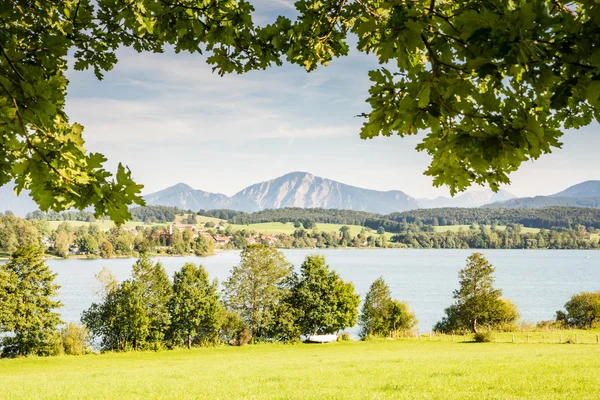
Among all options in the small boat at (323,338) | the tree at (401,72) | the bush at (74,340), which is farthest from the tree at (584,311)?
the tree at (401,72)

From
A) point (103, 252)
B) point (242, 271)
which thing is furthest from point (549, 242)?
point (242, 271)

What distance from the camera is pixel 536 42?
1988mm

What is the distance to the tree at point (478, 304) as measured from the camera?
4034cm

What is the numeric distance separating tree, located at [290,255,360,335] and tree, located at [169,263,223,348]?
7.23 m

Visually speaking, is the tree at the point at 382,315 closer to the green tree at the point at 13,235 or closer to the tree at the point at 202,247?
the green tree at the point at 13,235

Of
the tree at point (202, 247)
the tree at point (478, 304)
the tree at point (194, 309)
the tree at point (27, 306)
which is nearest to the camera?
the tree at point (27, 306)

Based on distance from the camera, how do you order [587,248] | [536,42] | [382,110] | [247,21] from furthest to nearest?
[587,248] → [247,21] → [382,110] → [536,42]

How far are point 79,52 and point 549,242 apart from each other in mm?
215828

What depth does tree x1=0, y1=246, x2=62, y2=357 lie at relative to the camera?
1174 inches

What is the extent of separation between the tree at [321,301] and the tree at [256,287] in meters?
1.80

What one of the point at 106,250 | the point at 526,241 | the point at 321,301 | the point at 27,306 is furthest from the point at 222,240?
the point at 27,306

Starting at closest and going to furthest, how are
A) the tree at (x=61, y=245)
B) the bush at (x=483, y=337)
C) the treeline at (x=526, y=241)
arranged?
the bush at (x=483, y=337) → the tree at (x=61, y=245) → the treeline at (x=526, y=241)

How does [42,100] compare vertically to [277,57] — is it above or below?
below

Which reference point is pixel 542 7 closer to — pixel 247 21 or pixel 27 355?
pixel 247 21
